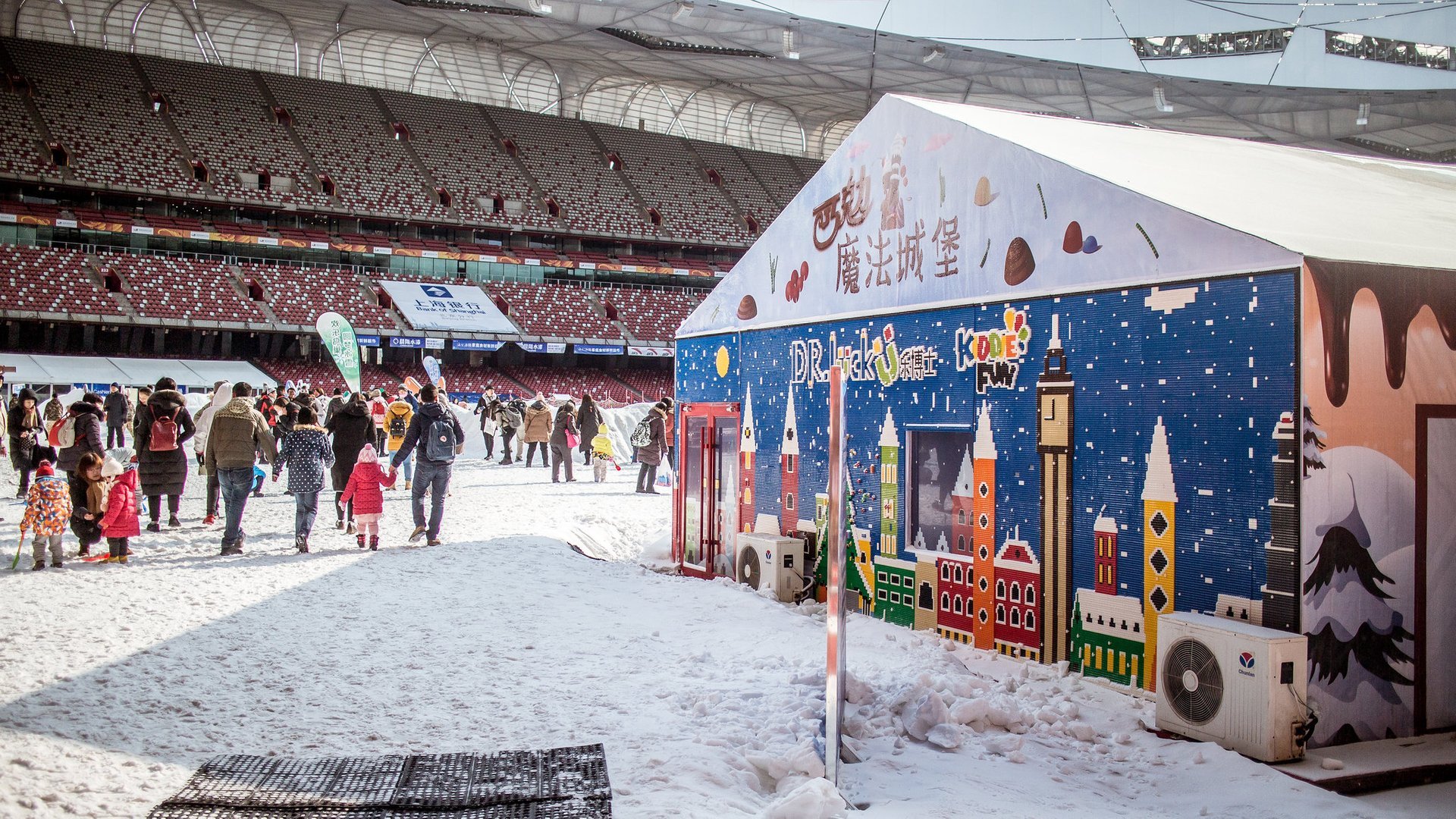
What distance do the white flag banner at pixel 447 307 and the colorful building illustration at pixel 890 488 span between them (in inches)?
1269

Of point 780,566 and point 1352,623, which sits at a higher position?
point 1352,623

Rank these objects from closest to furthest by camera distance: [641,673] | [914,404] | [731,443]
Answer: [641,673], [914,404], [731,443]

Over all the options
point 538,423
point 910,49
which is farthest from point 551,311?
point 538,423

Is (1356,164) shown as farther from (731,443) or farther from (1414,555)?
(731,443)

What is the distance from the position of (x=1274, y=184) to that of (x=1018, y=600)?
10.4ft

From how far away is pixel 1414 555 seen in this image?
5004 mm

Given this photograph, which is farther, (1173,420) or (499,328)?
(499,328)

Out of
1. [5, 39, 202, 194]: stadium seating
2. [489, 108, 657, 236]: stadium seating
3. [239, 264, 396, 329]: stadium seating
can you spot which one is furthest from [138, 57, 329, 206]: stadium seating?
[489, 108, 657, 236]: stadium seating

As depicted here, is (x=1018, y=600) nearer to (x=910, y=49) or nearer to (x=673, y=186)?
(x=910, y=49)

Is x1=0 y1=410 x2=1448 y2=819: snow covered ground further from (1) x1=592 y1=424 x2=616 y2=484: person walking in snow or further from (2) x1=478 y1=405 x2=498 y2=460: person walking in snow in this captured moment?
(2) x1=478 y1=405 x2=498 y2=460: person walking in snow

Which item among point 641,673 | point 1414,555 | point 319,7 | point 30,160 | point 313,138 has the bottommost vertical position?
point 641,673

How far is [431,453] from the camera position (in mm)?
9930

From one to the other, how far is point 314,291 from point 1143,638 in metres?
36.8

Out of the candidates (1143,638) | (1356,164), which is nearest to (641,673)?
(1143,638)
